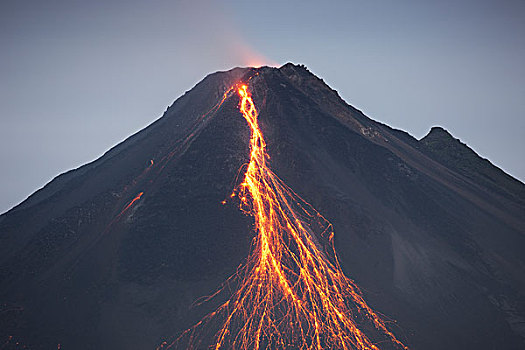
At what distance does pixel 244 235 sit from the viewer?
30.7m

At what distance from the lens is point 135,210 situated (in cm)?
3394

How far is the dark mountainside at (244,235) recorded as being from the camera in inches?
1018

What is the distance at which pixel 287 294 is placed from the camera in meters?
26.6

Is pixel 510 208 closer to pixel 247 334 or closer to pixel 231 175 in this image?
pixel 231 175

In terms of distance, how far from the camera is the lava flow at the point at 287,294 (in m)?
23.7

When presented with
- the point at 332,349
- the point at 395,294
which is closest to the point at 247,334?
the point at 332,349

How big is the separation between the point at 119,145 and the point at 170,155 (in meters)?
24.8

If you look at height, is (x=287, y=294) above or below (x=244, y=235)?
below

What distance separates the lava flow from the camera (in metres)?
23.7

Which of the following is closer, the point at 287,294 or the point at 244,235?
the point at 287,294

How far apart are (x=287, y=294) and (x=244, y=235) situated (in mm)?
6262

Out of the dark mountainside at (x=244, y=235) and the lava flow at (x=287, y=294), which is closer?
the lava flow at (x=287, y=294)

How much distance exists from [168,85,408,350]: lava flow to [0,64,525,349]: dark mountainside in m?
1.05

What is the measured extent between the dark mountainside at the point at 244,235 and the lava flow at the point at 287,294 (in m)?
1.05
